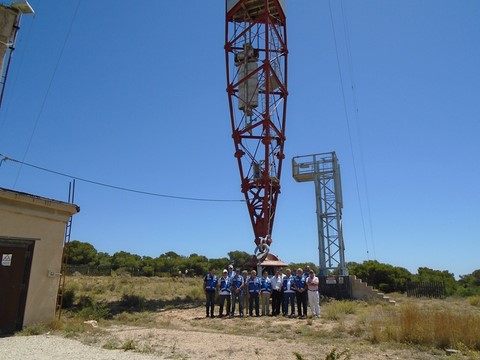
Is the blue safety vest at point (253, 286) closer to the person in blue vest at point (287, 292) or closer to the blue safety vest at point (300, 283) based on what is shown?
the person in blue vest at point (287, 292)

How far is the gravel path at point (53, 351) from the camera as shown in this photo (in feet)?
24.3

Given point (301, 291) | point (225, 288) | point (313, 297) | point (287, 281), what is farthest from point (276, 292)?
point (225, 288)

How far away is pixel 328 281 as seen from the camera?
66.0 ft

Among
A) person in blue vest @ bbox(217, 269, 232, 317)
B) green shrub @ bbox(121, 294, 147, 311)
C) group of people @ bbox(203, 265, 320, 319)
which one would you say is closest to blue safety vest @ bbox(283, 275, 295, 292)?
group of people @ bbox(203, 265, 320, 319)

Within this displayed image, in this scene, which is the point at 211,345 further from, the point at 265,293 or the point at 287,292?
the point at 265,293

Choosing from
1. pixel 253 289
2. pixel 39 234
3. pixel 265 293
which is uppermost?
pixel 39 234

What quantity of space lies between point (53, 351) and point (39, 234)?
390cm

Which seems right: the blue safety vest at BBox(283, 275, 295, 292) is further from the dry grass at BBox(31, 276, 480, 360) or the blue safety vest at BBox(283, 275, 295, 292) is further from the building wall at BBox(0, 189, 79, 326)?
the building wall at BBox(0, 189, 79, 326)

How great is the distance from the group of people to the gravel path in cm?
594

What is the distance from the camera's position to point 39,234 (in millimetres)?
10898

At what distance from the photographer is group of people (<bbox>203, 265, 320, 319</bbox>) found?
544 inches

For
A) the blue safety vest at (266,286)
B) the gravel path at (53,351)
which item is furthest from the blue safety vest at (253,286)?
the gravel path at (53,351)

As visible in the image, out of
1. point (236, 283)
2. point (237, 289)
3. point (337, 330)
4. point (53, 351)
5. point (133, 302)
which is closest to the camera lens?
point (53, 351)

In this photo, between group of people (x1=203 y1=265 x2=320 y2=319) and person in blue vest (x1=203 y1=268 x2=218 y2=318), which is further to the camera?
person in blue vest (x1=203 y1=268 x2=218 y2=318)
